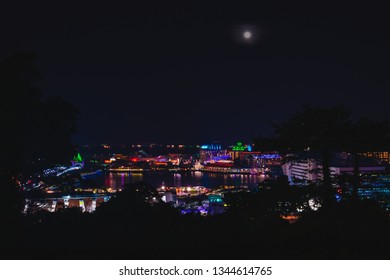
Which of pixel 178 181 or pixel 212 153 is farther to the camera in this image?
pixel 212 153

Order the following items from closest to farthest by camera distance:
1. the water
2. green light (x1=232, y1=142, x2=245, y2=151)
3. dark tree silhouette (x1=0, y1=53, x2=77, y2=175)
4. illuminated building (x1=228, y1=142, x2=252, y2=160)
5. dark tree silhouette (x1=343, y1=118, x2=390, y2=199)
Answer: dark tree silhouette (x1=0, y1=53, x2=77, y2=175)
dark tree silhouette (x1=343, y1=118, x2=390, y2=199)
the water
illuminated building (x1=228, y1=142, x2=252, y2=160)
green light (x1=232, y1=142, x2=245, y2=151)

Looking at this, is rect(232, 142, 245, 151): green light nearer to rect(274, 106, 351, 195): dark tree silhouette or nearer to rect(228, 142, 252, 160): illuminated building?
rect(228, 142, 252, 160): illuminated building

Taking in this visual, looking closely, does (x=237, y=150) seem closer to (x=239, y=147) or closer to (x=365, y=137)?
(x=239, y=147)

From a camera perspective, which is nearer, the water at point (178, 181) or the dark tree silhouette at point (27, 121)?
the dark tree silhouette at point (27, 121)

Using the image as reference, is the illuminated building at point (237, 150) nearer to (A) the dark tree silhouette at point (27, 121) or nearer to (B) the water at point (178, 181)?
(B) the water at point (178, 181)

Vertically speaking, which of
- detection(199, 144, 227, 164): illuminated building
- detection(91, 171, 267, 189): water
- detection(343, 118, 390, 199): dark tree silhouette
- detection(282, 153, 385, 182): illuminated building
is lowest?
detection(91, 171, 267, 189): water

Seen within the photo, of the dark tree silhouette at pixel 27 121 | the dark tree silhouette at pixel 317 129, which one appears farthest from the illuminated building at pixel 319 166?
the dark tree silhouette at pixel 27 121

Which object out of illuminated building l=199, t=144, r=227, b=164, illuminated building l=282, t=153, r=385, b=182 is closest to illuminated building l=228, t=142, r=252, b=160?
illuminated building l=199, t=144, r=227, b=164

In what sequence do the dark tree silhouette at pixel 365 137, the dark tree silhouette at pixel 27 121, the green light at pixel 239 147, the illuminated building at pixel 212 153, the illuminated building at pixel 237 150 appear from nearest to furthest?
the dark tree silhouette at pixel 27 121
the dark tree silhouette at pixel 365 137
the illuminated building at pixel 212 153
the illuminated building at pixel 237 150
the green light at pixel 239 147

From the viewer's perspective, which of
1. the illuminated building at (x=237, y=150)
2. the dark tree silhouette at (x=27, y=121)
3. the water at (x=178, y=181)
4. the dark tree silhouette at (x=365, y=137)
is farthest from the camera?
the illuminated building at (x=237, y=150)

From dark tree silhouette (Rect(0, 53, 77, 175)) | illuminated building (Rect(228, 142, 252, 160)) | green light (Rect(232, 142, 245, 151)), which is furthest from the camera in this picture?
green light (Rect(232, 142, 245, 151))

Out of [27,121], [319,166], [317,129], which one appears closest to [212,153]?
[319,166]
